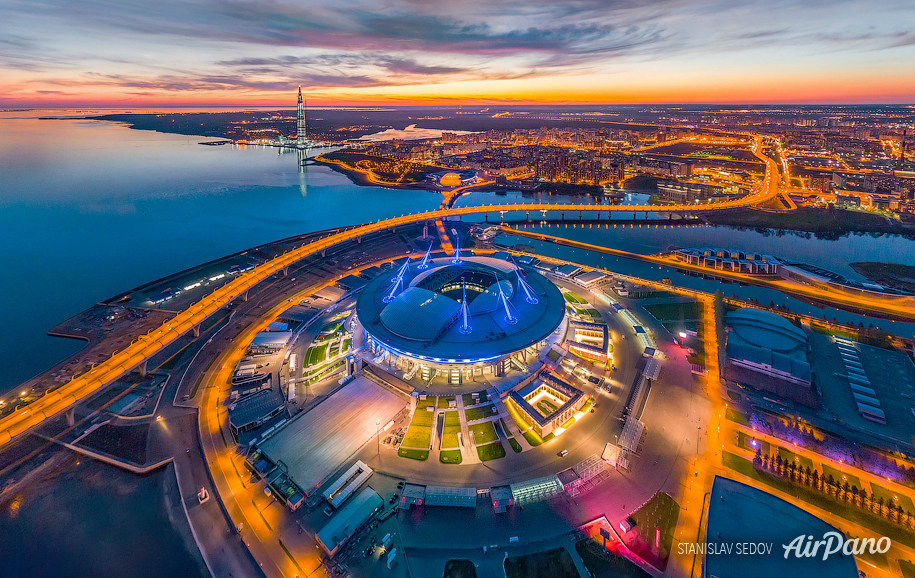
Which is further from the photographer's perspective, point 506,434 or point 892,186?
point 892,186

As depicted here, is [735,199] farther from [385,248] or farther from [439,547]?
[439,547]

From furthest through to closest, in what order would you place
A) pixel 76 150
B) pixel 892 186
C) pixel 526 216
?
pixel 76 150 < pixel 526 216 < pixel 892 186

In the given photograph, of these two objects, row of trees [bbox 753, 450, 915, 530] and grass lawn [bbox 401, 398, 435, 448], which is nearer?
row of trees [bbox 753, 450, 915, 530]

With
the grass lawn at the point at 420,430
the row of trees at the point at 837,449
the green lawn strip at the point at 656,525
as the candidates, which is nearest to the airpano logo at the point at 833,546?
the green lawn strip at the point at 656,525

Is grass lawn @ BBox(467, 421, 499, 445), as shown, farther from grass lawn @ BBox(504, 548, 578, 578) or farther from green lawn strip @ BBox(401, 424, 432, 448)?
grass lawn @ BBox(504, 548, 578, 578)

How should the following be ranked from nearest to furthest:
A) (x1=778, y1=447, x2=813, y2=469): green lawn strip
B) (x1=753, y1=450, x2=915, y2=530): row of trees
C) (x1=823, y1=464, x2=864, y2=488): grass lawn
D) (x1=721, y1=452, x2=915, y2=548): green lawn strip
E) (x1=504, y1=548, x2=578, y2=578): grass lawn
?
(x1=504, y1=548, x2=578, y2=578): grass lawn, (x1=721, y1=452, x2=915, y2=548): green lawn strip, (x1=753, y1=450, x2=915, y2=530): row of trees, (x1=823, y1=464, x2=864, y2=488): grass lawn, (x1=778, y1=447, x2=813, y2=469): green lawn strip

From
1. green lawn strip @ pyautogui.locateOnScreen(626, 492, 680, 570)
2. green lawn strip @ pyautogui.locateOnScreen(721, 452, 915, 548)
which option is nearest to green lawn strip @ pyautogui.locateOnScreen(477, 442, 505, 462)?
green lawn strip @ pyautogui.locateOnScreen(626, 492, 680, 570)

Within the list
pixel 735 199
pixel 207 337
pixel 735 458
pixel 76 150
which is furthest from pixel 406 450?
pixel 76 150

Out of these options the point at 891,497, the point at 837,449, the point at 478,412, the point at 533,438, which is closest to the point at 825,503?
the point at 891,497
